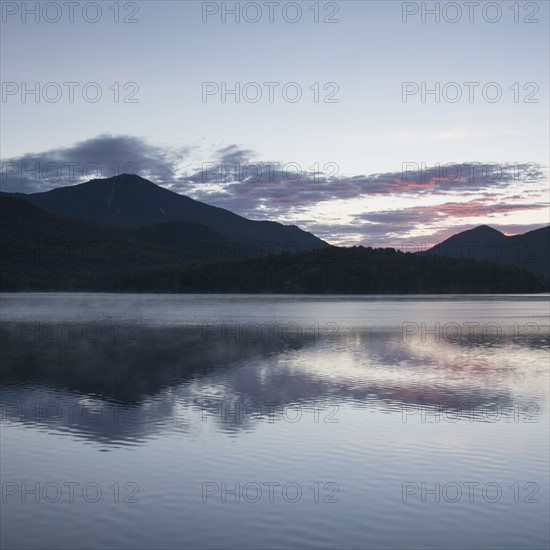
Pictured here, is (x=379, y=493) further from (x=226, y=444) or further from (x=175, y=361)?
(x=175, y=361)

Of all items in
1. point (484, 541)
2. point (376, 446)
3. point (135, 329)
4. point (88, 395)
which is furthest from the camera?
point (135, 329)

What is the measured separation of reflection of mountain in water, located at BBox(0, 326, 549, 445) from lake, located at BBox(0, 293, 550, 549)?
0.62 feet

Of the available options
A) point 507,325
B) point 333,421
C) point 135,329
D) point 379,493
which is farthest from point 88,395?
point 507,325

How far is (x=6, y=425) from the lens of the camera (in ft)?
88.3

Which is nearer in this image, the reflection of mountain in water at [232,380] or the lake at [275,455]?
the lake at [275,455]

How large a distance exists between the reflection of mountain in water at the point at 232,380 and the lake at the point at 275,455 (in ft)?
0.62

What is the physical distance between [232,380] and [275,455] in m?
18.2

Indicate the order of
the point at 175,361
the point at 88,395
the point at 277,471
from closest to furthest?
the point at 277,471
the point at 88,395
the point at 175,361

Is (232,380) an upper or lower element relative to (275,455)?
upper

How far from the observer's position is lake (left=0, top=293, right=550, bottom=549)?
1555 centimetres

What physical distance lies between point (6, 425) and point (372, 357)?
30957 mm

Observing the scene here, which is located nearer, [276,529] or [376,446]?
[276,529]

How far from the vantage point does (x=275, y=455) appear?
877 inches

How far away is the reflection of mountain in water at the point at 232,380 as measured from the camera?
28922 mm
